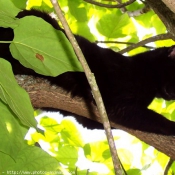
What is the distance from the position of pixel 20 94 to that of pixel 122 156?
195 centimetres

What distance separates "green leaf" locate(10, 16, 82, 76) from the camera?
2.62ft

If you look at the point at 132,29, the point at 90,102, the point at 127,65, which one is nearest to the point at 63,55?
Answer: the point at 90,102

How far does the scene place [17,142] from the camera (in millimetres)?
888

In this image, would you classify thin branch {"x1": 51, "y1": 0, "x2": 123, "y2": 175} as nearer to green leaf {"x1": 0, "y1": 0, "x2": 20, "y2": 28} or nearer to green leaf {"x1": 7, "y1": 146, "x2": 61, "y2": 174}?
green leaf {"x1": 0, "y1": 0, "x2": 20, "y2": 28}

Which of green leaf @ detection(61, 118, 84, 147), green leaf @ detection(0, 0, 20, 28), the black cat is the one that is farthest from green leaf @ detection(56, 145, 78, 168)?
green leaf @ detection(0, 0, 20, 28)

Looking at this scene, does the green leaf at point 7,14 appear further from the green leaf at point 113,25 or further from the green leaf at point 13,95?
the green leaf at point 113,25

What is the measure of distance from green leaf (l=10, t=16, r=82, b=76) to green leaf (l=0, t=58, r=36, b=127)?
0.07 metres

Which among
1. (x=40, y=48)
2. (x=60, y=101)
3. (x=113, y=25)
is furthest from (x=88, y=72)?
(x=113, y=25)

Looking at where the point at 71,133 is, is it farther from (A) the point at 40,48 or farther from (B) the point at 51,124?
(A) the point at 40,48

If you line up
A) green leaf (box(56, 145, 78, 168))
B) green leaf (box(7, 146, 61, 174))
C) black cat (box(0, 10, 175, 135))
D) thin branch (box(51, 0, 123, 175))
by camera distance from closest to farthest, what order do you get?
1. thin branch (box(51, 0, 123, 175))
2. green leaf (box(7, 146, 61, 174))
3. black cat (box(0, 10, 175, 135))
4. green leaf (box(56, 145, 78, 168))

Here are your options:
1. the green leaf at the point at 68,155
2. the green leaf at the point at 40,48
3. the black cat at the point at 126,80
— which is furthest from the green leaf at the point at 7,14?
the green leaf at the point at 68,155

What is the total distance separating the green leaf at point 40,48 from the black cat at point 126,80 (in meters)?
1.11

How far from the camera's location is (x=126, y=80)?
2.36 m

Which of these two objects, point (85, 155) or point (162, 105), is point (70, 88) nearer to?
point (85, 155)
